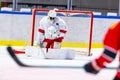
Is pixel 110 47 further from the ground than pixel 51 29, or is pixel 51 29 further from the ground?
pixel 51 29

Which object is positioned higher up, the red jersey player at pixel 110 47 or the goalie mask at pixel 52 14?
the goalie mask at pixel 52 14

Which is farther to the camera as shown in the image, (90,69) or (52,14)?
(52,14)

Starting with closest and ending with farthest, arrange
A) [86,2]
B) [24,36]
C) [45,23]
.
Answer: [45,23] → [24,36] → [86,2]

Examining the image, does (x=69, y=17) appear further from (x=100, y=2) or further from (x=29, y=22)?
(x=100, y=2)

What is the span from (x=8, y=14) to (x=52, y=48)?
1.99 meters

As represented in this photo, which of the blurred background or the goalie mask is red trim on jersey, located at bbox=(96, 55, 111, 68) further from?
the blurred background

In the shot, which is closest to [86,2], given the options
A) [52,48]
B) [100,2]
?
[100,2]

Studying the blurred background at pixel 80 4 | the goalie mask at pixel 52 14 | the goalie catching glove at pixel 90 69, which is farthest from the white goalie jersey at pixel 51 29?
the blurred background at pixel 80 4

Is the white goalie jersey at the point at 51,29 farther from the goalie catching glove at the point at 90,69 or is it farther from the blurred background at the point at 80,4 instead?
the blurred background at the point at 80,4

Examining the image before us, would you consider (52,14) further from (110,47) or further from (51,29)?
(110,47)

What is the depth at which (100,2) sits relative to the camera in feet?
44.2

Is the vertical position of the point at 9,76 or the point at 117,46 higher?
the point at 117,46

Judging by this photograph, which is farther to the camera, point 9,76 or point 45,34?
point 45,34

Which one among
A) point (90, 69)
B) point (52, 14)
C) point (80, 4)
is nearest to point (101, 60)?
point (90, 69)
